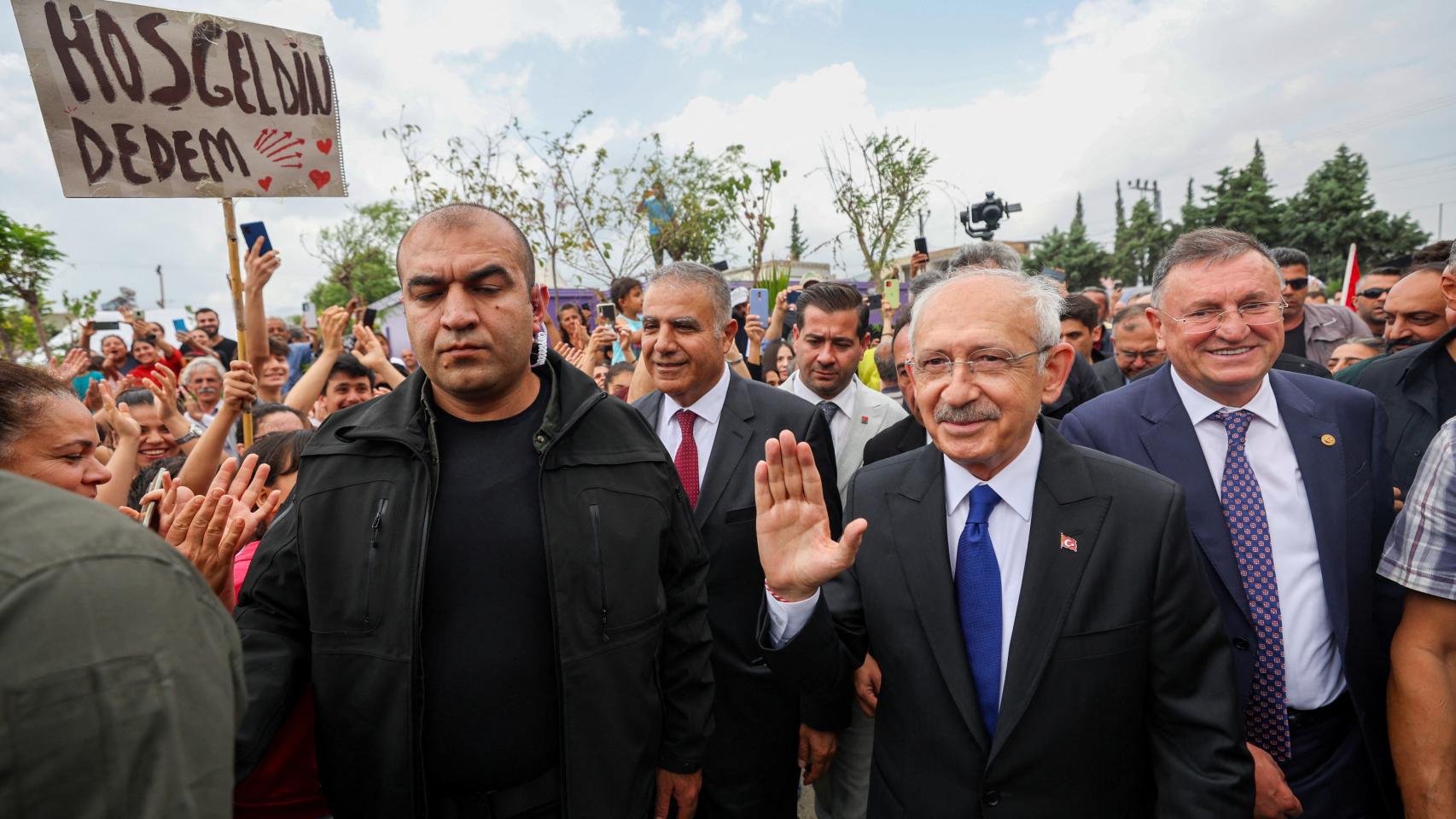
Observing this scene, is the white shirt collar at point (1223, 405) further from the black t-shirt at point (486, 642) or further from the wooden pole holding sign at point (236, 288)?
the wooden pole holding sign at point (236, 288)

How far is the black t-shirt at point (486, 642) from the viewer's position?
191 cm

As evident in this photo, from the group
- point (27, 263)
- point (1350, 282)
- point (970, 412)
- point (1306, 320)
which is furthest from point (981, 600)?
point (27, 263)

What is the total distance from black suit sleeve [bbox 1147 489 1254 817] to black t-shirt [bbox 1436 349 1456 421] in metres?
1.64

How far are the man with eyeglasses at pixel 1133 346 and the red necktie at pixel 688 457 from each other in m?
2.95

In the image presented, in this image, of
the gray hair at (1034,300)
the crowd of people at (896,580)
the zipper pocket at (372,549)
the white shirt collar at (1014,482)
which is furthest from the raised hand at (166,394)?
the white shirt collar at (1014,482)

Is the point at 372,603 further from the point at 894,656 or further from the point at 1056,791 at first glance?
the point at 1056,791

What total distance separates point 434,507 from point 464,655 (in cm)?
39

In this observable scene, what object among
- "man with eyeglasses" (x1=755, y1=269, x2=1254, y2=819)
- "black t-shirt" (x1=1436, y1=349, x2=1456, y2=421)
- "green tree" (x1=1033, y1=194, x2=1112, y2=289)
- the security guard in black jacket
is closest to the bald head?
the security guard in black jacket

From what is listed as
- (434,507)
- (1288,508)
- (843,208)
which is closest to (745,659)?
(434,507)

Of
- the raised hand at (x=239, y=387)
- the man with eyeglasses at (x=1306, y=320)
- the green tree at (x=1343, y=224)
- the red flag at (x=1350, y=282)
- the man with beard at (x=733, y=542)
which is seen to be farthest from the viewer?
the green tree at (x=1343, y=224)

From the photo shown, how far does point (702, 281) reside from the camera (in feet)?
11.2

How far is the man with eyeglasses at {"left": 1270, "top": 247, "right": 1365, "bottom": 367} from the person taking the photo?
5.56 m

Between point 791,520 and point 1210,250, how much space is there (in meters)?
1.74

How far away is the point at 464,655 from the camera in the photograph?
6.31 ft
